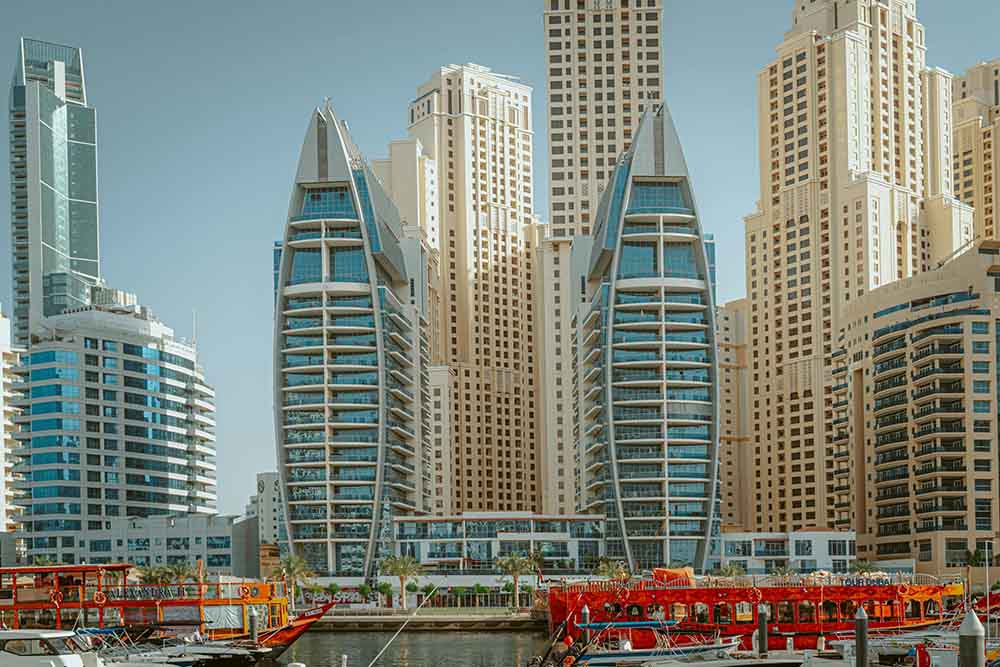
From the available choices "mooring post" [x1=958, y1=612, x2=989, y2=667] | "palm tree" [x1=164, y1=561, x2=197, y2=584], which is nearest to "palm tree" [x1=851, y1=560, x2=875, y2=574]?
"palm tree" [x1=164, y1=561, x2=197, y2=584]

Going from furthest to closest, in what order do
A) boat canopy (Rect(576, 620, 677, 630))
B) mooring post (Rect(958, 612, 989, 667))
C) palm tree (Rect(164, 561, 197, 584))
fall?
palm tree (Rect(164, 561, 197, 584)), boat canopy (Rect(576, 620, 677, 630)), mooring post (Rect(958, 612, 989, 667))

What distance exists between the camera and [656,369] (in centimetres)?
14900

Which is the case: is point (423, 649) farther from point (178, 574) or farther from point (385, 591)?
point (178, 574)

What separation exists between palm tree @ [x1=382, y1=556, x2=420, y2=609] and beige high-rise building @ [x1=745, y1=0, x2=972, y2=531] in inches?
2613

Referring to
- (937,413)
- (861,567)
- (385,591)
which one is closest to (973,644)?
(385,591)

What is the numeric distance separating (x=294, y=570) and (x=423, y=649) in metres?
47.2

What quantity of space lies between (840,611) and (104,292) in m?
145

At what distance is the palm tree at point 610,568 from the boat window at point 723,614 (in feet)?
206

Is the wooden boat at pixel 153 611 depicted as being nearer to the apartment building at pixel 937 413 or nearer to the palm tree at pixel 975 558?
the palm tree at pixel 975 558

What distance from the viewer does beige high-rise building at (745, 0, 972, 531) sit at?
188m

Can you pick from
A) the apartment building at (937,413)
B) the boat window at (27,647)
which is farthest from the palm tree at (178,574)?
the boat window at (27,647)

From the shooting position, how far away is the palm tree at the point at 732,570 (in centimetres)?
13645

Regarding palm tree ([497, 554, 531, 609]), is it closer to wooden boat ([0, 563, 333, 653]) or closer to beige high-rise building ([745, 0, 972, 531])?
wooden boat ([0, 563, 333, 653])

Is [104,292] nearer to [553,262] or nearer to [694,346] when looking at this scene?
[553,262]
